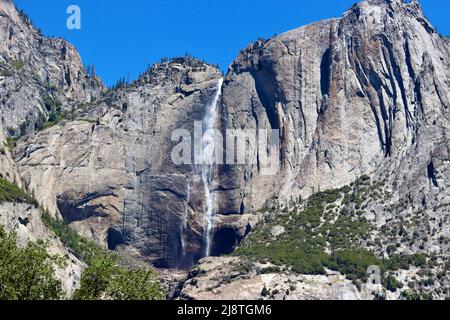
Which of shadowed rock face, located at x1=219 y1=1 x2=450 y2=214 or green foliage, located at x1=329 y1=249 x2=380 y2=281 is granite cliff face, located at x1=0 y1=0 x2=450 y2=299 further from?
green foliage, located at x1=329 y1=249 x2=380 y2=281

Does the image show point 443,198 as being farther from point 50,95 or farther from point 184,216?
point 50,95

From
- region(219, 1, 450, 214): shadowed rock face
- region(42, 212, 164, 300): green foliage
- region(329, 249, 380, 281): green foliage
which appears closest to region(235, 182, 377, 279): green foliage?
region(329, 249, 380, 281): green foliage

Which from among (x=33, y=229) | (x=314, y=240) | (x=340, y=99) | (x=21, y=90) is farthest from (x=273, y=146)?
(x=21, y=90)

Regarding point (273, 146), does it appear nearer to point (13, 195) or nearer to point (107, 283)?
point (13, 195)

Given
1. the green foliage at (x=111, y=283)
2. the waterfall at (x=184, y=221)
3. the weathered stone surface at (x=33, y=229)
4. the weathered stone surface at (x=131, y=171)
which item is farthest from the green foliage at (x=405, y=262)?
the green foliage at (x=111, y=283)
